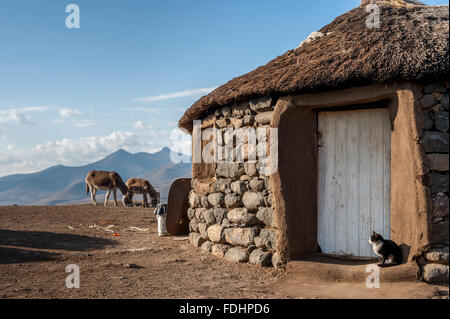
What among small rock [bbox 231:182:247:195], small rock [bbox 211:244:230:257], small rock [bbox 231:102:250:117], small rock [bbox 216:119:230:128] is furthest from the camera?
small rock [bbox 216:119:230:128]

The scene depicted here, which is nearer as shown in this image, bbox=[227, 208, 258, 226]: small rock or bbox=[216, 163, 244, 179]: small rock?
bbox=[227, 208, 258, 226]: small rock

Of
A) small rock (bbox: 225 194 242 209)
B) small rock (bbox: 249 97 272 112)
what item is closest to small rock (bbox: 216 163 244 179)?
small rock (bbox: 225 194 242 209)

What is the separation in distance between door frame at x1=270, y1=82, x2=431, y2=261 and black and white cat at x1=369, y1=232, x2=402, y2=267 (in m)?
0.10

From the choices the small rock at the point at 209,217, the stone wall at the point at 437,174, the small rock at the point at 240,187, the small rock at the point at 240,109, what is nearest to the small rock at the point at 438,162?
the stone wall at the point at 437,174

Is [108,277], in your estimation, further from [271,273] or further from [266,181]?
[266,181]

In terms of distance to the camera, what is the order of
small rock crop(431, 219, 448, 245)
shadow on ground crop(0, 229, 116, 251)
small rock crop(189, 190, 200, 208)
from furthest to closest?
shadow on ground crop(0, 229, 116, 251), small rock crop(189, 190, 200, 208), small rock crop(431, 219, 448, 245)

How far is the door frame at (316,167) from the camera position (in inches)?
175

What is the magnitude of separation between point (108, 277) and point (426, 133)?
431cm

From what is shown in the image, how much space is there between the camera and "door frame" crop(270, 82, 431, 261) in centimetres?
444

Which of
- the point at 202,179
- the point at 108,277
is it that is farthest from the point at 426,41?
the point at 108,277

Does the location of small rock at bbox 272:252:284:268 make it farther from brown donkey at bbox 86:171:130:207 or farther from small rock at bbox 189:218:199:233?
brown donkey at bbox 86:171:130:207

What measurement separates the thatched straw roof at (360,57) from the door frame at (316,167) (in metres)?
0.17

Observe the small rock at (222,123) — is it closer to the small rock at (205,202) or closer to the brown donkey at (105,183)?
the small rock at (205,202)

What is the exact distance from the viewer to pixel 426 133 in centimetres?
450
